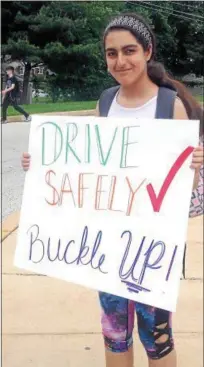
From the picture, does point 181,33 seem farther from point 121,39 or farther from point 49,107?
point 49,107

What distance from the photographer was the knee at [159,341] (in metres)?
1.90

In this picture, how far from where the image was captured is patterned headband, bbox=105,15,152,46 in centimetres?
175

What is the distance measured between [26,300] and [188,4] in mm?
2694

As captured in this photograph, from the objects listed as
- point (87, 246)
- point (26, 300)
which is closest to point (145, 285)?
point (87, 246)

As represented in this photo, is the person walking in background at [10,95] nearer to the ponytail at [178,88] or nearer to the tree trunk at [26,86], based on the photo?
the tree trunk at [26,86]

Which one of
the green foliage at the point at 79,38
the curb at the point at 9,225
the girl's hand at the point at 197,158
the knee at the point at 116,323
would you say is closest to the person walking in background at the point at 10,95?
the green foliage at the point at 79,38

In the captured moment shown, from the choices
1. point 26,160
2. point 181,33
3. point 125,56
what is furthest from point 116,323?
point 181,33

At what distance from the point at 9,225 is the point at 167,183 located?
333 centimetres

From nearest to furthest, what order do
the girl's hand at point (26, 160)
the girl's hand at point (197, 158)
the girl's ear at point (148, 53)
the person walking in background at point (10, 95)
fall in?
the girl's hand at point (197, 158) < the girl's ear at point (148, 53) < the girl's hand at point (26, 160) < the person walking in background at point (10, 95)

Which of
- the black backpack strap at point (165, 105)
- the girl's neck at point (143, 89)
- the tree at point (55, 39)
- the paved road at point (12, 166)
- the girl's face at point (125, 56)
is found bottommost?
the paved road at point (12, 166)

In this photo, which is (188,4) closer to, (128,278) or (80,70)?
(128,278)

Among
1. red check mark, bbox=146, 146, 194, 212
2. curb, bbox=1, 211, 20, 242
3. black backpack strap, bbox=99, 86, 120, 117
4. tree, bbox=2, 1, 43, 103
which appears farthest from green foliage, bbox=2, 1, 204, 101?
red check mark, bbox=146, 146, 194, 212

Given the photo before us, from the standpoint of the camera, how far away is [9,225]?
490 cm

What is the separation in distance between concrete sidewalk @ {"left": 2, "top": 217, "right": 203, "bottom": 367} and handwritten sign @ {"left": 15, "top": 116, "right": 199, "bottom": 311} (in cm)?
89
